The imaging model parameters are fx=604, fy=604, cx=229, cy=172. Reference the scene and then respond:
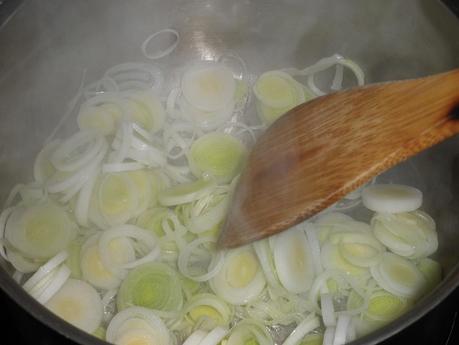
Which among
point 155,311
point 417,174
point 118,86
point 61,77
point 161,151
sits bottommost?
point 417,174

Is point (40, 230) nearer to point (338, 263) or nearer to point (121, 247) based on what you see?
point (121, 247)

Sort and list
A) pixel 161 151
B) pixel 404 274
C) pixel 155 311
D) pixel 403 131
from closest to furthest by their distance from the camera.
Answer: pixel 403 131 → pixel 155 311 → pixel 404 274 → pixel 161 151

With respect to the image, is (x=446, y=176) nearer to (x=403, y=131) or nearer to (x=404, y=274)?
(x=404, y=274)

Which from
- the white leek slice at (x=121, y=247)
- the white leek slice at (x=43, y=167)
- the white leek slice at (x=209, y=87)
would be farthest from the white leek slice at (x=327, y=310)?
the white leek slice at (x=43, y=167)

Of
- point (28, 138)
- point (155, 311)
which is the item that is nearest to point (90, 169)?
point (28, 138)

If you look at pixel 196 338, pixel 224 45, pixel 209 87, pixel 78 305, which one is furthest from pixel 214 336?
pixel 224 45

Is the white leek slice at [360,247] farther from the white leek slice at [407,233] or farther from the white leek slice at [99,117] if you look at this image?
the white leek slice at [99,117]
